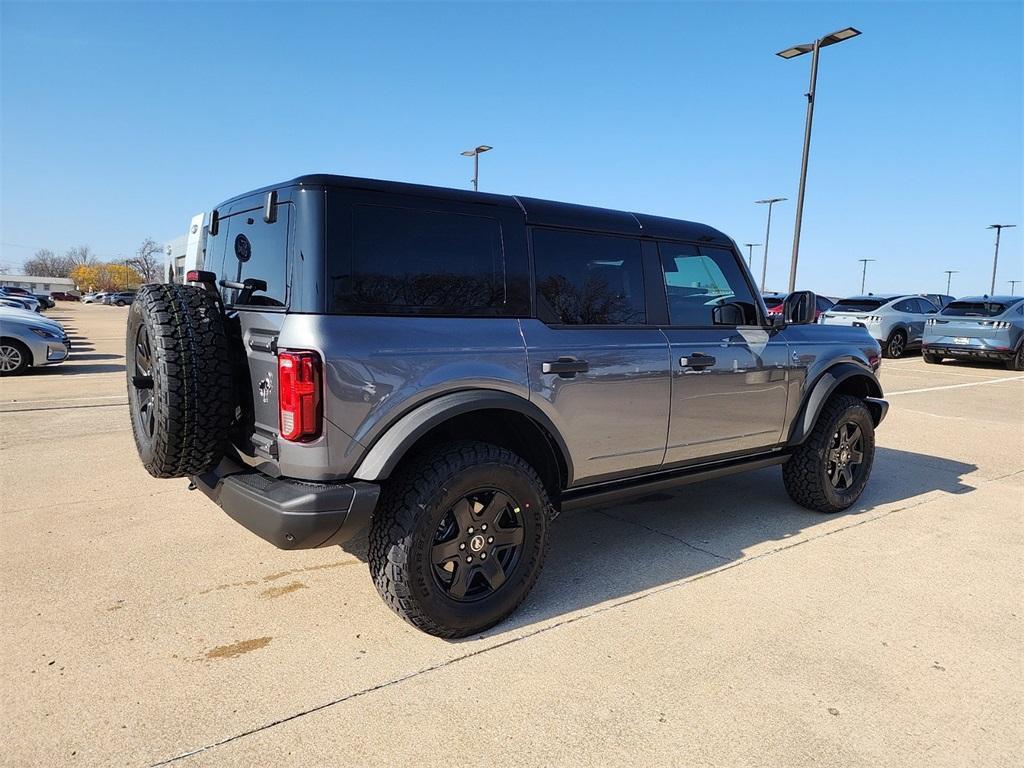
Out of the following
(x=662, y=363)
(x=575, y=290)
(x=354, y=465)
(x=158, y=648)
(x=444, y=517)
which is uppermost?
(x=575, y=290)

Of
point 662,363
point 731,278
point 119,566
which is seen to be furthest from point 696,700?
point 119,566

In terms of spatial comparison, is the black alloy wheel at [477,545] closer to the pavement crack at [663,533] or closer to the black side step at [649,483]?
the black side step at [649,483]

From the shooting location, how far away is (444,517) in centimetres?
295

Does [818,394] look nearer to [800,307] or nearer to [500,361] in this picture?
[800,307]

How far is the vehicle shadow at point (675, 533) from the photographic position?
3.53m

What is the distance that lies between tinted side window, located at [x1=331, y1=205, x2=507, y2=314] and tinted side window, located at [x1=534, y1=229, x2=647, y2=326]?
0.90ft

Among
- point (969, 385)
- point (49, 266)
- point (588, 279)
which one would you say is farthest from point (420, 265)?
point (49, 266)

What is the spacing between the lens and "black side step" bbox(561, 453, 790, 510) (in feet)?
11.5

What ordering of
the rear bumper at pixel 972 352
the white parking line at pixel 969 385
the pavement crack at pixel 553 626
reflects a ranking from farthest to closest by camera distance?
the rear bumper at pixel 972 352 < the white parking line at pixel 969 385 < the pavement crack at pixel 553 626

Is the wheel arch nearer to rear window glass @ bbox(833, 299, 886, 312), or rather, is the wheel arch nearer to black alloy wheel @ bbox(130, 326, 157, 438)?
black alloy wheel @ bbox(130, 326, 157, 438)

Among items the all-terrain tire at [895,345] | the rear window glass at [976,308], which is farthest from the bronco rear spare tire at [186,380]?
the all-terrain tire at [895,345]

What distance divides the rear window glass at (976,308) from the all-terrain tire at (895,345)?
136cm

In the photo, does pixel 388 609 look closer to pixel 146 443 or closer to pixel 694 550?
pixel 146 443

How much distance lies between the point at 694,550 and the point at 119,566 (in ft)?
10.4
